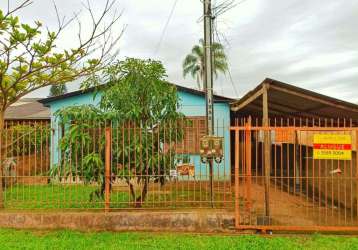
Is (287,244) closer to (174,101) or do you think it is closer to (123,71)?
→ (174,101)

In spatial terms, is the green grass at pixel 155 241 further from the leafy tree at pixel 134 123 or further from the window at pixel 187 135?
the window at pixel 187 135

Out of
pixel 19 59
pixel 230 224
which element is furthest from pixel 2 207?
pixel 230 224

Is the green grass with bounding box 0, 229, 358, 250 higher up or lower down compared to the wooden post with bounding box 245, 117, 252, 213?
lower down

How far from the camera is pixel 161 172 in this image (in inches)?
278

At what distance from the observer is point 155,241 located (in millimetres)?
5789

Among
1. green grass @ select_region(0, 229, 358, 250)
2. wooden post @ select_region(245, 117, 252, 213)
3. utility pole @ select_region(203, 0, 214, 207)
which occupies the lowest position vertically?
green grass @ select_region(0, 229, 358, 250)

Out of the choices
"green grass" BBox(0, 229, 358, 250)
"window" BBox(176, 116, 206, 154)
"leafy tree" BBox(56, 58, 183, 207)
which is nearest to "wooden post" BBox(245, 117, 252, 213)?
"green grass" BBox(0, 229, 358, 250)

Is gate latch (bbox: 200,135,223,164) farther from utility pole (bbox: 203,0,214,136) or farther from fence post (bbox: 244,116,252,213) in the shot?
fence post (bbox: 244,116,252,213)

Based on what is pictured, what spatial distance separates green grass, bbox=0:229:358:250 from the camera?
18.1 ft

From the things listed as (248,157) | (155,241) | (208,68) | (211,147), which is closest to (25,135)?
(155,241)

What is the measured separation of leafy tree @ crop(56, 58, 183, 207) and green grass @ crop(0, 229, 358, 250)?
1132 mm

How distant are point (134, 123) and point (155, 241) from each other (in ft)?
7.71

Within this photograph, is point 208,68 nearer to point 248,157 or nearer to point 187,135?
point 187,135

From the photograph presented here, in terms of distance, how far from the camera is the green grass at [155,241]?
18.1ft
